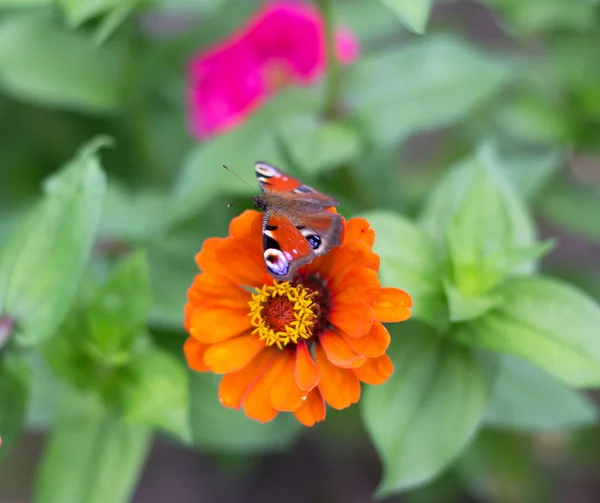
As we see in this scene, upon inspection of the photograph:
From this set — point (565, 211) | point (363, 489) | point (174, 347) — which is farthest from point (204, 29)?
point (363, 489)

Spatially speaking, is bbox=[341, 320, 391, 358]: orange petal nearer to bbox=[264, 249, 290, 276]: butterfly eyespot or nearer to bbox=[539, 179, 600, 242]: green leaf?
bbox=[264, 249, 290, 276]: butterfly eyespot

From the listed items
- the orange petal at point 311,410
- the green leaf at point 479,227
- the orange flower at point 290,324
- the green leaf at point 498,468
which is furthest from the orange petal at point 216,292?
the green leaf at point 498,468

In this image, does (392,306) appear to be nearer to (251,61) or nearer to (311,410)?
(311,410)

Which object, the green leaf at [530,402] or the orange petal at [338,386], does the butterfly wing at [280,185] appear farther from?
the green leaf at [530,402]

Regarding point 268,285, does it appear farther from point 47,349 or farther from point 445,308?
point 47,349

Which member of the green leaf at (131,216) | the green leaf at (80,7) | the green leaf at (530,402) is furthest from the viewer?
the green leaf at (131,216)

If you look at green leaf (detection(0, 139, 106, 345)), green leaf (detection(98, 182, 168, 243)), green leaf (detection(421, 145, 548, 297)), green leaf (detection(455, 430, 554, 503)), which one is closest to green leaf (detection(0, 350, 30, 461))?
green leaf (detection(0, 139, 106, 345))
